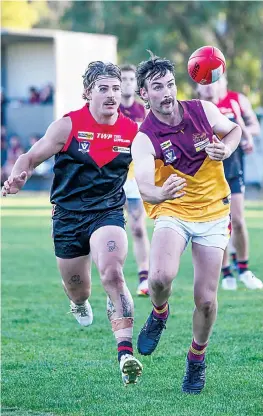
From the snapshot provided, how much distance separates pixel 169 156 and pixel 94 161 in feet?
2.29

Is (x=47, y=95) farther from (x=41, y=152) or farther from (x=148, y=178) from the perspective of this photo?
(x=148, y=178)

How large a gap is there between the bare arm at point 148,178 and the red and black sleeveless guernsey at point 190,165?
0.21ft

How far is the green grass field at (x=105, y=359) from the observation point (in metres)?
6.28

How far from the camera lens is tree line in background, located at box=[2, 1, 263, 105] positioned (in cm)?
4325

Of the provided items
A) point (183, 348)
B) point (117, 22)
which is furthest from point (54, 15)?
point (183, 348)

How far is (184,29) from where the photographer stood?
44531mm

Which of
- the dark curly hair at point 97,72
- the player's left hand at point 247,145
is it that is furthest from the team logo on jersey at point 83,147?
the player's left hand at point 247,145

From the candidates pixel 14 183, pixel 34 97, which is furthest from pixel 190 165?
pixel 34 97

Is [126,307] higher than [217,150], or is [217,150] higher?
[217,150]

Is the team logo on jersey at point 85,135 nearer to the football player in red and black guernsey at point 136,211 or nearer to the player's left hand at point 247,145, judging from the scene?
the football player in red and black guernsey at point 136,211

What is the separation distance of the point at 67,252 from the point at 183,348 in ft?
4.61

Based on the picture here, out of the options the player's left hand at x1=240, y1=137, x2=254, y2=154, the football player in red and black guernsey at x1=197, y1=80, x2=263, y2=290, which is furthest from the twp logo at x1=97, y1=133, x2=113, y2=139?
the player's left hand at x1=240, y1=137, x2=254, y2=154

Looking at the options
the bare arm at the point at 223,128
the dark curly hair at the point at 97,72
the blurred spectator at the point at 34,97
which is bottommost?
the blurred spectator at the point at 34,97

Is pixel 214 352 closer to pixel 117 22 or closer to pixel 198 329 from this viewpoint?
pixel 198 329
